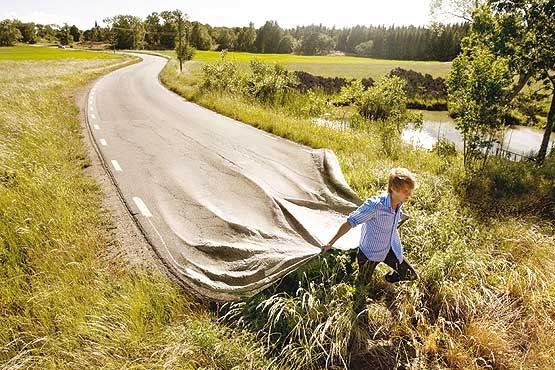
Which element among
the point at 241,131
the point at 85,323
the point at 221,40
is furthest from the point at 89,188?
the point at 221,40

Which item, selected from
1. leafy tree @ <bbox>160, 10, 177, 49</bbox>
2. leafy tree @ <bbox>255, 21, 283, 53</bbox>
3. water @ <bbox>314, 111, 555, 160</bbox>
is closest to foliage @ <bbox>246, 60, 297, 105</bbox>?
water @ <bbox>314, 111, 555, 160</bbox>

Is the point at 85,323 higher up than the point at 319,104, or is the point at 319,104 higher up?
the point at 319,104

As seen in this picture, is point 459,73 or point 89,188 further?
point 459,73

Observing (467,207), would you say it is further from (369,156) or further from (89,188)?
(89,188)

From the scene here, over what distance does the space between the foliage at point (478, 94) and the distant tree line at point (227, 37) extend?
91413 millimetres

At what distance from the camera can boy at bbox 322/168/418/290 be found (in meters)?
Answer: 3.77

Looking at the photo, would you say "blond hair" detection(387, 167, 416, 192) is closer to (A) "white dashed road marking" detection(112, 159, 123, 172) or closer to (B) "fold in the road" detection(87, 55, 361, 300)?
(B) "fold in the road" detection(87, 55, 361, 300)

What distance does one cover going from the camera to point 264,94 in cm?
1900

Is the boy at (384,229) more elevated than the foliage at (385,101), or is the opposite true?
the foliage at (385,101)

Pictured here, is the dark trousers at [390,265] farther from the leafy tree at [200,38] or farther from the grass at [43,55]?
the leafy tree at [200,38]

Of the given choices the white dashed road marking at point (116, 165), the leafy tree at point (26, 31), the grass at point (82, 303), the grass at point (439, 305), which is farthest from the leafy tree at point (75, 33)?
the grass at point (439, 305)

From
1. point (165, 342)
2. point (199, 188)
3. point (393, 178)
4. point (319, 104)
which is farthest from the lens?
point (319, 104)

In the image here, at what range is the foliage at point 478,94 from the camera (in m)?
7.36

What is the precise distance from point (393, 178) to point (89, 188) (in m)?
6.21
